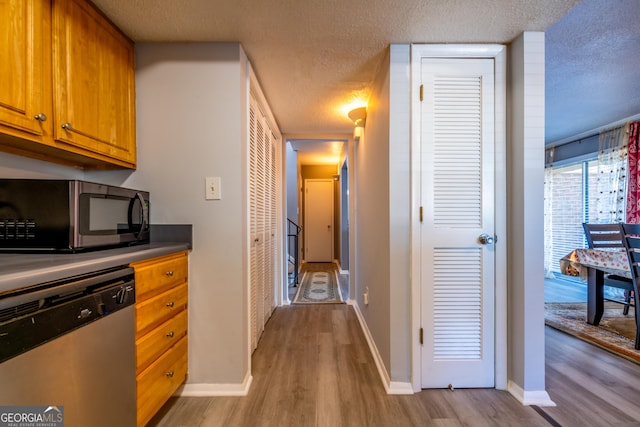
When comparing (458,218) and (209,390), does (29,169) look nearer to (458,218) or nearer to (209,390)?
(209,390)

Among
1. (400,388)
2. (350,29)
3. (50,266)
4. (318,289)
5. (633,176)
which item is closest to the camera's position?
(50,266)

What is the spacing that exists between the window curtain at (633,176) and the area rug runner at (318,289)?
367cm

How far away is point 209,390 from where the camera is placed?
163cm

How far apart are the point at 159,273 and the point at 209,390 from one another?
0.80 meters

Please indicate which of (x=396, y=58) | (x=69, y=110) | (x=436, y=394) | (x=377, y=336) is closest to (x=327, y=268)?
(x=377, y=336)

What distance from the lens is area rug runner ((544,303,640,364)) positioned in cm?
220

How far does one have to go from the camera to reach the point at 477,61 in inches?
66.7

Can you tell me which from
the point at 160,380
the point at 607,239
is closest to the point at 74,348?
the point at 160,380

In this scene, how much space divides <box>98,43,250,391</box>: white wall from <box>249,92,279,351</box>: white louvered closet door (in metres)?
0.29

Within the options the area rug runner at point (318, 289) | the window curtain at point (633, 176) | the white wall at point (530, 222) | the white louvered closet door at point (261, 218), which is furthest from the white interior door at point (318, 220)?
the white wall at point (530, 222)

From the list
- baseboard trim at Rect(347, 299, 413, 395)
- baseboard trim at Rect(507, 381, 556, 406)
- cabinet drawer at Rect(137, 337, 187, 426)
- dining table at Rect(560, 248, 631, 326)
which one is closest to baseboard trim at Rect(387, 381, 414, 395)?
baseboard trim at Rect(347, 299, 413, 395)

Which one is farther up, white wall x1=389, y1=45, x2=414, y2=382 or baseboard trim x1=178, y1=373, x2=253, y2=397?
white wall x1=389, y1=45, x2=414, y2=382

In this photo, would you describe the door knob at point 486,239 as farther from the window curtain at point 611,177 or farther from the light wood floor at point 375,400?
the window curtain at point 611,177

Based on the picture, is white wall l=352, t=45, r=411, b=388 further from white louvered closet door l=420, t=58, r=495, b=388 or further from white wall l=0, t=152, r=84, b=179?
white wall l=0, t=152, r=84, b=179
